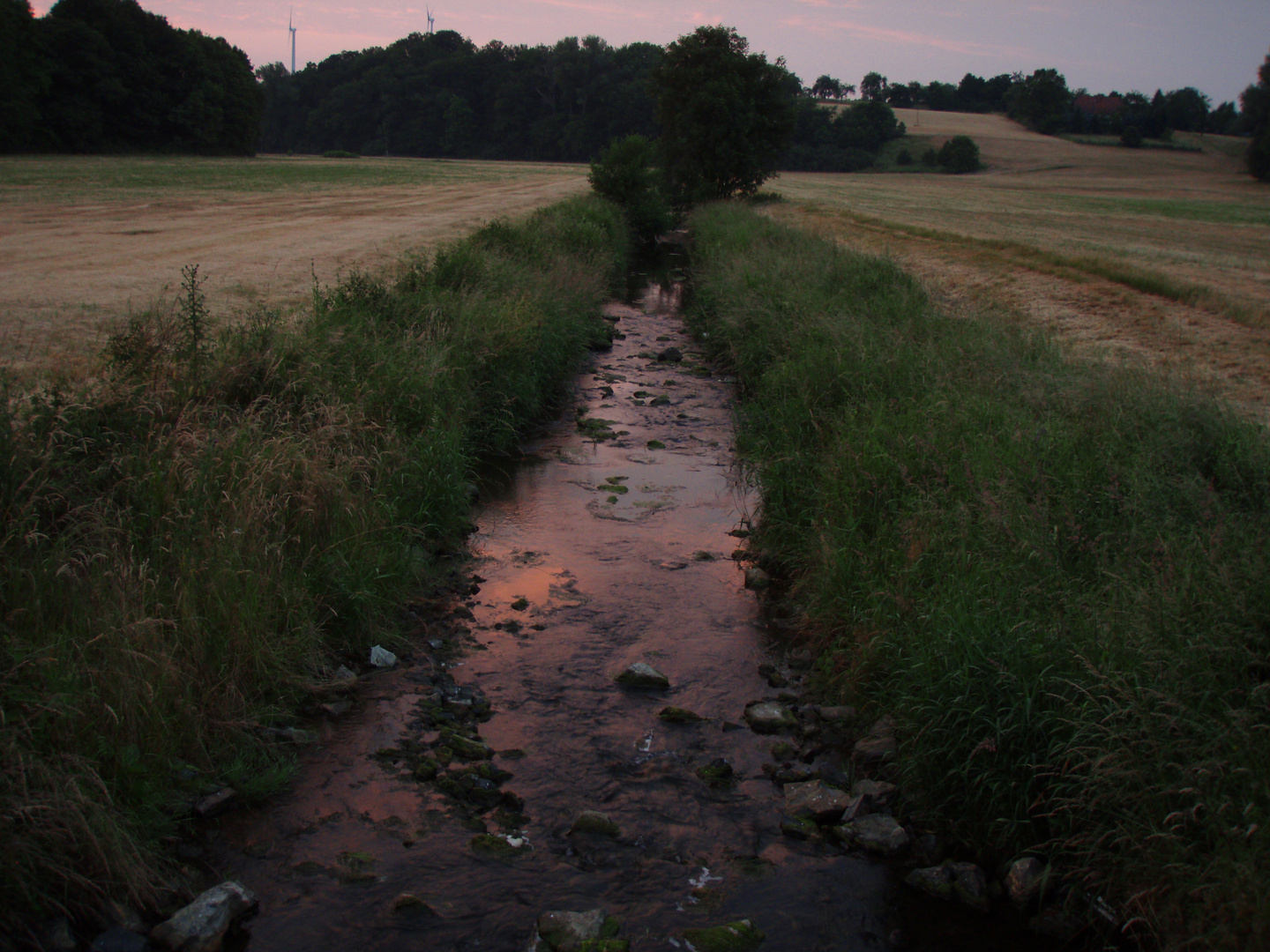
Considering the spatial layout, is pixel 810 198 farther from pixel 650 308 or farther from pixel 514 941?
pixel 514 941

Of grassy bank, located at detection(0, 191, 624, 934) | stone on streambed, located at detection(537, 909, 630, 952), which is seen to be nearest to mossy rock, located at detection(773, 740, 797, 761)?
stone on streambed, located at detection(537, 909, 630, 952)

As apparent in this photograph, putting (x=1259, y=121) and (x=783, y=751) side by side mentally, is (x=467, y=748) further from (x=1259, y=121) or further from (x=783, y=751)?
(x=1259, y=121)

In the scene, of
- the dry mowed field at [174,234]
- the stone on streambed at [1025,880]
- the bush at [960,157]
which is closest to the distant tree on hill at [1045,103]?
the bush at [960,157]

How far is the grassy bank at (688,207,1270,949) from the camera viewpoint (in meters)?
3.17

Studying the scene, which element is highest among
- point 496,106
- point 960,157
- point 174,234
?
point 496,106

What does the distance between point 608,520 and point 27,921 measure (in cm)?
529

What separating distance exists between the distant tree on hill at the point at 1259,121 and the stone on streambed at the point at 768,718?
7092cm

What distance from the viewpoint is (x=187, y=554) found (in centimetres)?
462

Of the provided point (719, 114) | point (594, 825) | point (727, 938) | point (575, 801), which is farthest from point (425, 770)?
point (719, 114)

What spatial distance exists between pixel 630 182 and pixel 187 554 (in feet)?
94.3

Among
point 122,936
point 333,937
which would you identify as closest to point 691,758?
point 333,937

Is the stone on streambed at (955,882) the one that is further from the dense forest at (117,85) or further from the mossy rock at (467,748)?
the dense forest at (117,85)

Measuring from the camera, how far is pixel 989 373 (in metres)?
7.72

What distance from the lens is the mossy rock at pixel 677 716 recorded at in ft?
16.1
